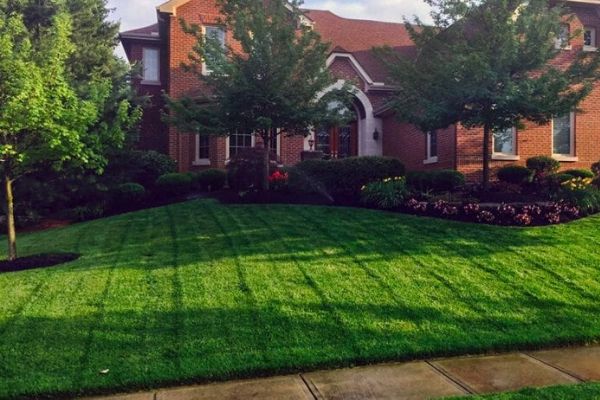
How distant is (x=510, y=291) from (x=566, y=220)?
15.5 ft

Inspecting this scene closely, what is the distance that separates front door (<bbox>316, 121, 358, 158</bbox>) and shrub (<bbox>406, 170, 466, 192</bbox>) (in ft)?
23.0

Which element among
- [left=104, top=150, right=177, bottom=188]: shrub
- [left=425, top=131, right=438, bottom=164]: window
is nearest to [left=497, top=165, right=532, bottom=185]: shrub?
[left=425, top=131, right=438, bottom=164]: window

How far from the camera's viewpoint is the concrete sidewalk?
4605 millimetres

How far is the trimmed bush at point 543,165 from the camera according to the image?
1662 centimetres

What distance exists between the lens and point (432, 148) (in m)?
18.4

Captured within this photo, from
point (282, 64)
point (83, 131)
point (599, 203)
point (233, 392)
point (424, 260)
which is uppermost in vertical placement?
point (282, 64)

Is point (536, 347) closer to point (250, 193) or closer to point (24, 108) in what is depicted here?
point (24, 108)

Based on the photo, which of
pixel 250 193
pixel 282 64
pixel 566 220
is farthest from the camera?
pixel 250 193

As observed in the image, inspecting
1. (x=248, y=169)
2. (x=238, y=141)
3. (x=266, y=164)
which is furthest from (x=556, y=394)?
(x=238, y=141)

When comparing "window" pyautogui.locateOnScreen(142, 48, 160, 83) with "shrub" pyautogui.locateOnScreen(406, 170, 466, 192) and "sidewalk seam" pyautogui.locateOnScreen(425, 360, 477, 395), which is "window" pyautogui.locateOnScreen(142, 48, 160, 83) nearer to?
"shrub" pyautogui.locateOnScreen(406, 170, 466, 192)

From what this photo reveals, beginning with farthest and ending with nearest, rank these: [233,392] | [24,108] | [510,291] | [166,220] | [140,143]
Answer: [140,143]
[166,220]
[24,108]
[510,291]
[233,392]

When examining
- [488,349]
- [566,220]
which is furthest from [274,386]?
[566,220]

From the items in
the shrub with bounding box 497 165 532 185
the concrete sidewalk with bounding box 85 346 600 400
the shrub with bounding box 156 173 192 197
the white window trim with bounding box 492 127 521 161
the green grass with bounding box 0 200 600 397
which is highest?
the white window trim with bounding box 492 127 521 161

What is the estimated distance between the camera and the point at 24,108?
8.19 metres
